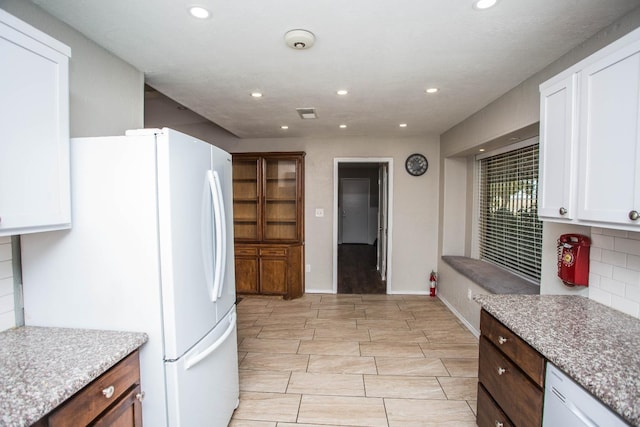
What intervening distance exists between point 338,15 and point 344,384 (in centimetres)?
251

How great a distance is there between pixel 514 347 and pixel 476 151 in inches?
107

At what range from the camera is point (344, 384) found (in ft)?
7.74

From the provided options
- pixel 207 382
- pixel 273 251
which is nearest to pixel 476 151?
pixel 273 251

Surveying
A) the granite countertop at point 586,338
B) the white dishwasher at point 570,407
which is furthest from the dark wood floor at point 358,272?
the white dishwasher at point 570,407

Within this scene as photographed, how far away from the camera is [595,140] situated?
1.34 m

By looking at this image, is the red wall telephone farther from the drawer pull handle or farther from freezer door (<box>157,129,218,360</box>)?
the drawer pull handle

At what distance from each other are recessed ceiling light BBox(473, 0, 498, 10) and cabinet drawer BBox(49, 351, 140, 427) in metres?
2.21

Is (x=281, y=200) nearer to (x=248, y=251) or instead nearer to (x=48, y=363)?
(x=248, y=251)

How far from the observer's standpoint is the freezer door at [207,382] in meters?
1.37

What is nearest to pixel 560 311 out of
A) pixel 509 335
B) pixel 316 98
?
pixel 509 335

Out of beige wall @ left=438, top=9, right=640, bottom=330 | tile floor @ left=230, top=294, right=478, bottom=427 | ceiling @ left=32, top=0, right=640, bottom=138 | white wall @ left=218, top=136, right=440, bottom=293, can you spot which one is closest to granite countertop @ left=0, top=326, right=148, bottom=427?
tile floor @ left=230, top=294, right=478, bottom=427

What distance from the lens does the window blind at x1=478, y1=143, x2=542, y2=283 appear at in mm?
2807

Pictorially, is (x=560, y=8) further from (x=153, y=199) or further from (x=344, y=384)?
(x=344, y=384)

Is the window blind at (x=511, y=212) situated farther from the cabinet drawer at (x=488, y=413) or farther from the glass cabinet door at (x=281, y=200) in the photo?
the glass cabinet door at (x=281, y=200)
